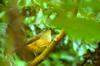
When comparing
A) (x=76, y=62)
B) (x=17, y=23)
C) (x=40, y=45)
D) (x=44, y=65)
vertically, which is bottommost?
(x=76, y=62)

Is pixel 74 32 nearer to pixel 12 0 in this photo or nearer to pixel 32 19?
pixel 12 0

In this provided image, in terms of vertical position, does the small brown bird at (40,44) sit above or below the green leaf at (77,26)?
below

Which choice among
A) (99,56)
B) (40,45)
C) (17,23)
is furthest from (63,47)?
(17,23)

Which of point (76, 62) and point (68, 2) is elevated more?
point (68, 2)

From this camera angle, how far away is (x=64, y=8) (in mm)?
201

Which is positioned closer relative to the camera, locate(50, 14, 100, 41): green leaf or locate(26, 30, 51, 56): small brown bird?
locate(50, 14, 100, 41): green leaf

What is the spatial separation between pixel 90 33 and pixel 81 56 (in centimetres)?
143

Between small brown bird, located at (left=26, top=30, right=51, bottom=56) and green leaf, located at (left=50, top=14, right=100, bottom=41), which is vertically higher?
green leaf, located at (left=50, top=14, right=100, bottom=41)

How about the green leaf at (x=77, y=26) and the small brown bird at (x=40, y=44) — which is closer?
the green leaf at (x=77, y=26)

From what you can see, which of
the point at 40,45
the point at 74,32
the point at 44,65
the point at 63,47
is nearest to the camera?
the point at 74,32

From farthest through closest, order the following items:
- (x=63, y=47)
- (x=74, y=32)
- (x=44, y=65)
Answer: (x=63, y=47)
(x=44, y=65)
(x=74, y=32)

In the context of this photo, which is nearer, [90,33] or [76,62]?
[90,33]

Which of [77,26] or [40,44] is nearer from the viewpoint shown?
[77,26]

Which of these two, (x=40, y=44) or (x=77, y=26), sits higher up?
(x=77, y=26)
